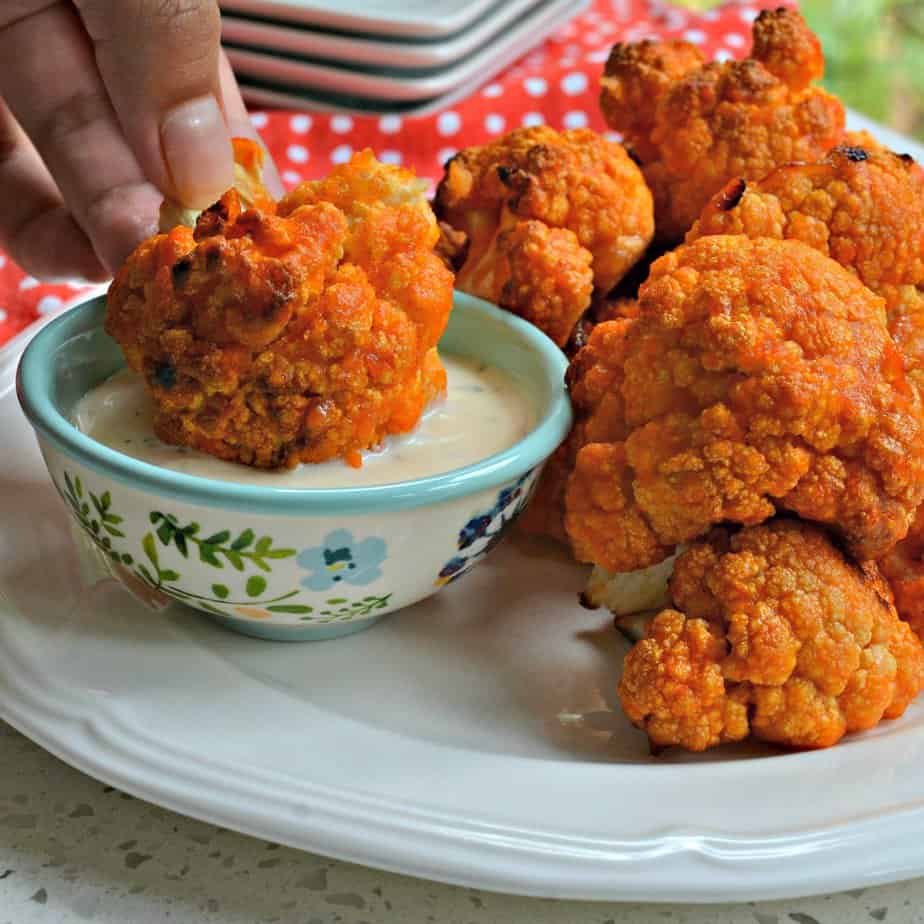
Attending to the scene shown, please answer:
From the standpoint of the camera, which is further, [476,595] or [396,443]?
[476,595]

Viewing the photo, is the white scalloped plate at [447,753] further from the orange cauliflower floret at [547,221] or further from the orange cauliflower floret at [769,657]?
the orange cauliflower floret at [547,221]

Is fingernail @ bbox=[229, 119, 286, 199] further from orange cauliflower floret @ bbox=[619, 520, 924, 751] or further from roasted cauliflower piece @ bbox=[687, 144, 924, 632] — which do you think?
orange cauliflower floret @ bbox=[619, 520, 924, 751]

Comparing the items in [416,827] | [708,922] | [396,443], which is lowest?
[708,922]

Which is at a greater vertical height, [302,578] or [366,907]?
[302,578]

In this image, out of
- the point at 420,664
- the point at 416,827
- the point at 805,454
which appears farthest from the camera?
the point at 420,664

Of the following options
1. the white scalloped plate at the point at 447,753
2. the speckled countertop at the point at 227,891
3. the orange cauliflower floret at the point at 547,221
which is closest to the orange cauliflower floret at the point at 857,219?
the orange cauliflower floret at the point at 547,221

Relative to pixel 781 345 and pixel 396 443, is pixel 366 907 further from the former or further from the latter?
pixel 781 345

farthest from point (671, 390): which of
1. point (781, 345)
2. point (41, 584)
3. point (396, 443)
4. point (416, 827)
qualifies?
point (41, 584)
